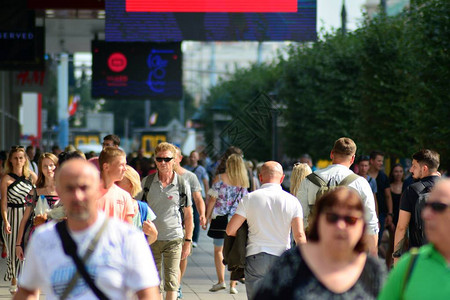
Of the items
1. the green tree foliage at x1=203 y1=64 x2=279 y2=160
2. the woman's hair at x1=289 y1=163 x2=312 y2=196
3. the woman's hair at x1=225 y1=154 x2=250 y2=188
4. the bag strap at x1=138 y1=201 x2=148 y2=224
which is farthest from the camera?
the green tree foliage at x1=203 y1=64 x2=279 y2=160

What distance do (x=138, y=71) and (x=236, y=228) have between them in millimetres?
12078

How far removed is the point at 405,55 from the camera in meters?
25.8

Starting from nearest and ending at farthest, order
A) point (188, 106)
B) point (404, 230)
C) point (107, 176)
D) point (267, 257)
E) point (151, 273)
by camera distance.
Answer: point (151, 273), point (107, 176), point (267, 257), point (404, 230), point (188, 106)

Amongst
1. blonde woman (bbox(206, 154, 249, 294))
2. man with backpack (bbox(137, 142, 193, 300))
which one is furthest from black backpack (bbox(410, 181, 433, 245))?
blonde woman (bbox(206, 154, 249, 294))

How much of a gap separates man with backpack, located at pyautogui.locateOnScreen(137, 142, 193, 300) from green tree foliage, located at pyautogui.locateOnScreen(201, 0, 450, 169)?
33.7 feet

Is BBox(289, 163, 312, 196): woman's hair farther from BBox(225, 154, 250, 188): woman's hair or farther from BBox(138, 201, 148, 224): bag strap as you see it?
BBox(138, 201, 148, 224): bag strap

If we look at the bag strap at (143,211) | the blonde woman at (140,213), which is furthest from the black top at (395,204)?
the bag strap at (143,211)

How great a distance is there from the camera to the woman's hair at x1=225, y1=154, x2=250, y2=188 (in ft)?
36.3

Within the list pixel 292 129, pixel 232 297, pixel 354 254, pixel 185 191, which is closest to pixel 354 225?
pixel 354 254

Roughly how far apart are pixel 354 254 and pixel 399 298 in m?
0.26

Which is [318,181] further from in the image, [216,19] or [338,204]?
[216,19]

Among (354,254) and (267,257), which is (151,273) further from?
(267,257)

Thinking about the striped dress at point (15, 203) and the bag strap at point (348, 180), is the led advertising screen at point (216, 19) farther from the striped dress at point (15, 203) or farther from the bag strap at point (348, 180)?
the bag strap at point (348, 180)

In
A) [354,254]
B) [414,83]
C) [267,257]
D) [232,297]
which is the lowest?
[232,297]
